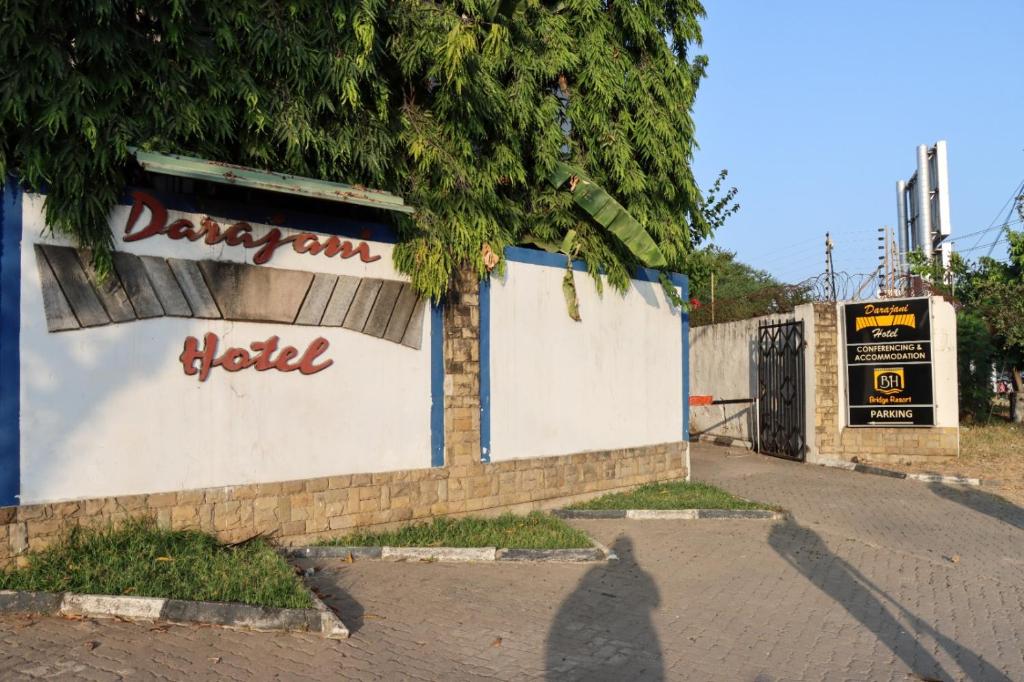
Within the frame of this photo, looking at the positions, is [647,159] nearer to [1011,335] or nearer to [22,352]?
[22,352]

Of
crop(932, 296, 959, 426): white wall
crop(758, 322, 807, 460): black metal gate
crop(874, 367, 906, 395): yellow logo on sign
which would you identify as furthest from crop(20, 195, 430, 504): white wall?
crop(932, 296, 959, 426): white wall

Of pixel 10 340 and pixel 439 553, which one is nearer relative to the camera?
pixel 10 340

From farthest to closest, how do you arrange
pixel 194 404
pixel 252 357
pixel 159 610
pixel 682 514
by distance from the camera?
pixel 682 514 → pixel 252 357 → pixel 194 404 → pixel 159 610

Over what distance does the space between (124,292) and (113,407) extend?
0.93 meters

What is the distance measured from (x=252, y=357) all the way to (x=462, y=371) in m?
2.55

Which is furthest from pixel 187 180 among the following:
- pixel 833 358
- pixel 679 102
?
pixel 833 358

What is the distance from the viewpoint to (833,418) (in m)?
15.0

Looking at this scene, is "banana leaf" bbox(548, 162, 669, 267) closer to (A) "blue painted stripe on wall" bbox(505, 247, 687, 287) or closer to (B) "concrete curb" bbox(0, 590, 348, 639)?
(A) "blue painted stripe on wall" bbox(505, 247, 687, 287)

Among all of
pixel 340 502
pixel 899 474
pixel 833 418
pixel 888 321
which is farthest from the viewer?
pixel 833 418

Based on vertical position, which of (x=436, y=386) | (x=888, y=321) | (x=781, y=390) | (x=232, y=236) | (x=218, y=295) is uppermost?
(x=232, y=236)

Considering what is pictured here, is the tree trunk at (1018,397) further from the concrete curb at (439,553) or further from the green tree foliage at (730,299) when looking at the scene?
the concrete curb at (439,553)

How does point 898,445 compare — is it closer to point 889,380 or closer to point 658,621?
point 889,380

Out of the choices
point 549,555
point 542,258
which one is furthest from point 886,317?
point 549,555

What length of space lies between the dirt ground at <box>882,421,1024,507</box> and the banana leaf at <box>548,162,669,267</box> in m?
6.45
